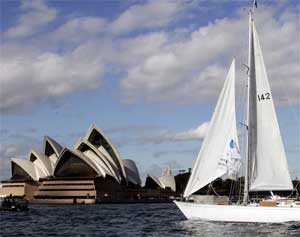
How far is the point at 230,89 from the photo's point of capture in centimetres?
2772

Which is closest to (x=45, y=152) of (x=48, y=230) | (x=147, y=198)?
(x=147, y=198)

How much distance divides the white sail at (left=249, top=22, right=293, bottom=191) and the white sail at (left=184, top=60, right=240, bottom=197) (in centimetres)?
94

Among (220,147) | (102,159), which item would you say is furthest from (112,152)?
(220,147)

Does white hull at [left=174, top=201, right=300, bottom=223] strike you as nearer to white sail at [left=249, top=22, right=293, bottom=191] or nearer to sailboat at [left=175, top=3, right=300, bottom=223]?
sailboat at [left=175, top=3, right=300, bottom=223]

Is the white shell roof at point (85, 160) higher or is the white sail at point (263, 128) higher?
the white shell roof at point (85, 160)

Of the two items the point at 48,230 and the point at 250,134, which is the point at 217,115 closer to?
the point at 250,134

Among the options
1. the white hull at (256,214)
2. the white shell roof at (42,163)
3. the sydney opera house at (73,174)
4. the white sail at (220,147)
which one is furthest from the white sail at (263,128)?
the white shell roof at (42,163)

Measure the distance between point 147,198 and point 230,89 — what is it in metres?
74.3

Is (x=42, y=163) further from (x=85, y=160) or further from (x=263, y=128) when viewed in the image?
(x=263, y=128)

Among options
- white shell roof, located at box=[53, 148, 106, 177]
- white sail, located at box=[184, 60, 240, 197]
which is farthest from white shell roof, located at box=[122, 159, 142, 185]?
white sail, located at box=[184, 60, 240, 197]

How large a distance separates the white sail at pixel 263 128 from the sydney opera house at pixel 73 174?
198ft

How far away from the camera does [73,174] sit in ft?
293

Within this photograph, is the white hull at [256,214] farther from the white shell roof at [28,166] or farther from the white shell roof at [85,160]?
the white shell roof at [28,166]

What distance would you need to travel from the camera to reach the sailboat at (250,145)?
2664 centimetres
